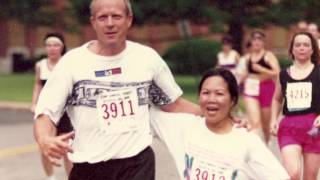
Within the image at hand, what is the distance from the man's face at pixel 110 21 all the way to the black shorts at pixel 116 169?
2.23ft

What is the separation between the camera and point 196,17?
24.2 meters

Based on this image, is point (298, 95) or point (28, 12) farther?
point (28, 12)

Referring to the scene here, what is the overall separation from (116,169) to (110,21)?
2.85ft

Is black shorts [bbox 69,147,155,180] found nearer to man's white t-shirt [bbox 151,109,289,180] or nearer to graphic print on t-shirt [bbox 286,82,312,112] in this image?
man's white t-shirt [bbox 151,109,289,180]

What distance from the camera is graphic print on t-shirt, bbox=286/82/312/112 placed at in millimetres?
7641

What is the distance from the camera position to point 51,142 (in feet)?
14.3

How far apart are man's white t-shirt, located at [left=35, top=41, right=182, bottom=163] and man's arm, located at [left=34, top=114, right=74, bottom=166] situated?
0.14 meters

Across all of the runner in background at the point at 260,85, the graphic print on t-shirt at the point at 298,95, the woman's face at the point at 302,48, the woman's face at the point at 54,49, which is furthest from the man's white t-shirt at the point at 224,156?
the runner in background at the point at 260,85

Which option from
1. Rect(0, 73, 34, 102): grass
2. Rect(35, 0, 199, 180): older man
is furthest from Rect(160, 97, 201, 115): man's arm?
Rect(0, 73, 34, 102): grass

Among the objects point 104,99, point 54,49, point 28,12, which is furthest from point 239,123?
point 28,12

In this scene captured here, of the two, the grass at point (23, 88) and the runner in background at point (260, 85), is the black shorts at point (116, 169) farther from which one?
the grass at point (23, 88)

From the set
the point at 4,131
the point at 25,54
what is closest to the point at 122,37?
the point at 4,131

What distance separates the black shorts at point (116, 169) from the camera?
4.99m

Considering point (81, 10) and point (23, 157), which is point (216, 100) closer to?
point (23, 157)
